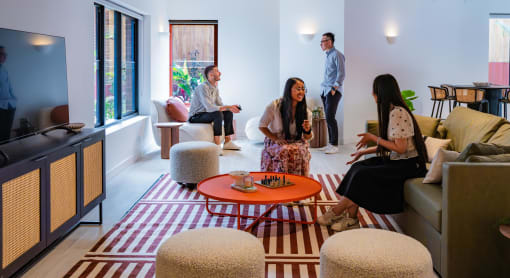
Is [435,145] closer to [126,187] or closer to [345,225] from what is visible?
[345,225]

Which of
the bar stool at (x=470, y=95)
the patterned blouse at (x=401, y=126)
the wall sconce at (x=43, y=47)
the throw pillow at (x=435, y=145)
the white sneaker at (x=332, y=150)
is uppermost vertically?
the wall sconce at (x=43, y=47)

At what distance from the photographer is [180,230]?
4414 mm

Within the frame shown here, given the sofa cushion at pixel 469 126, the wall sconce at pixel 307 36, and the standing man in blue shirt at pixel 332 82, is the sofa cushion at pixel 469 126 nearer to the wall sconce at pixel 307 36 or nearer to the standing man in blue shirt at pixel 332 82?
the standing man in blue shirt at pixel 332 82

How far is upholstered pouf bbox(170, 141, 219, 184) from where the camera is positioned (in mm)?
5758

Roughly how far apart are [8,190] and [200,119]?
4.93 metres

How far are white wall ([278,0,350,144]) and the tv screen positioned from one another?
209 inches

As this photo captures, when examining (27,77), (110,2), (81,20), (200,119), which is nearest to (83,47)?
(81,20)

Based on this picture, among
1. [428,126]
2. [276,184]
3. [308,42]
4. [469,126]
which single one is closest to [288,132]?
[276,184]

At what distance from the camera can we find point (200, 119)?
7.90 meters

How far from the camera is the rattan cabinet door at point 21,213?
9.87 ft

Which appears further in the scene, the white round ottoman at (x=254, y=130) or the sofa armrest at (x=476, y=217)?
the white round ottoman at (x=254, y=130)

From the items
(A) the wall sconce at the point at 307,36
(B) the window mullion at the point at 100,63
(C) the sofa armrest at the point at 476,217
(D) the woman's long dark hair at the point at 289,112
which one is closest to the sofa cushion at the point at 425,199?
(C) the sofa armrest at the point at 476,217

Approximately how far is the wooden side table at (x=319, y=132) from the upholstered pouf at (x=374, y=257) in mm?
5748

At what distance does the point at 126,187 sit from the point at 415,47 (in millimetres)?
5497
